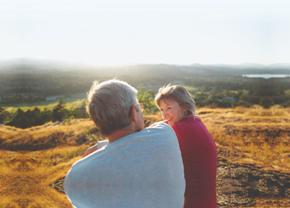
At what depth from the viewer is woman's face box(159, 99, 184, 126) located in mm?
2697

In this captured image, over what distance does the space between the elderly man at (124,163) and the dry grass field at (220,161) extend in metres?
6.17

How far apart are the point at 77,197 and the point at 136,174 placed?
0.26 meters

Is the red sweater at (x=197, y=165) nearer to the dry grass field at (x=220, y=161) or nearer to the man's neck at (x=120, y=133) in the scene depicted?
the man's neck at (x=120, y=133)

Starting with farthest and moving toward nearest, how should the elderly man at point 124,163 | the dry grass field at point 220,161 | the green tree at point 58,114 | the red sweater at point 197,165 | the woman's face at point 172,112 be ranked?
the green tree at point 58,114, the dry grass field at point 220,161, the woman's face at point 172,112, the red sweater at point 197,165, the elderly man at point 124,163

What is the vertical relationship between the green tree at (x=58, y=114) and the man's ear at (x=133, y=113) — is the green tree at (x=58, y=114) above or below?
below

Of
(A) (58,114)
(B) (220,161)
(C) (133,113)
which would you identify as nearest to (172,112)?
(C) (133,113)

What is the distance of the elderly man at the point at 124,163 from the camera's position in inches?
66.2

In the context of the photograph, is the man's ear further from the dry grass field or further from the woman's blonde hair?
the dry grass field

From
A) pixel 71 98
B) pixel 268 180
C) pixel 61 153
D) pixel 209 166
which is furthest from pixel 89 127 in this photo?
pixel 71 98

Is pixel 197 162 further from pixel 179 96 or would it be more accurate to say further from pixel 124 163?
pixel 124 163

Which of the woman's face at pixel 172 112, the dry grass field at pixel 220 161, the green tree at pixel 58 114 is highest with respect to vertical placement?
the woman's face at pixel 172 112

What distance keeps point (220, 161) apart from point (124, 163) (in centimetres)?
922

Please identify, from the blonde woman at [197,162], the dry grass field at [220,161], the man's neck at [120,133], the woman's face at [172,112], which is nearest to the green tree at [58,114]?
the dry grass field at [220,161]

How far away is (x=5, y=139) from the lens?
14.5 metres
